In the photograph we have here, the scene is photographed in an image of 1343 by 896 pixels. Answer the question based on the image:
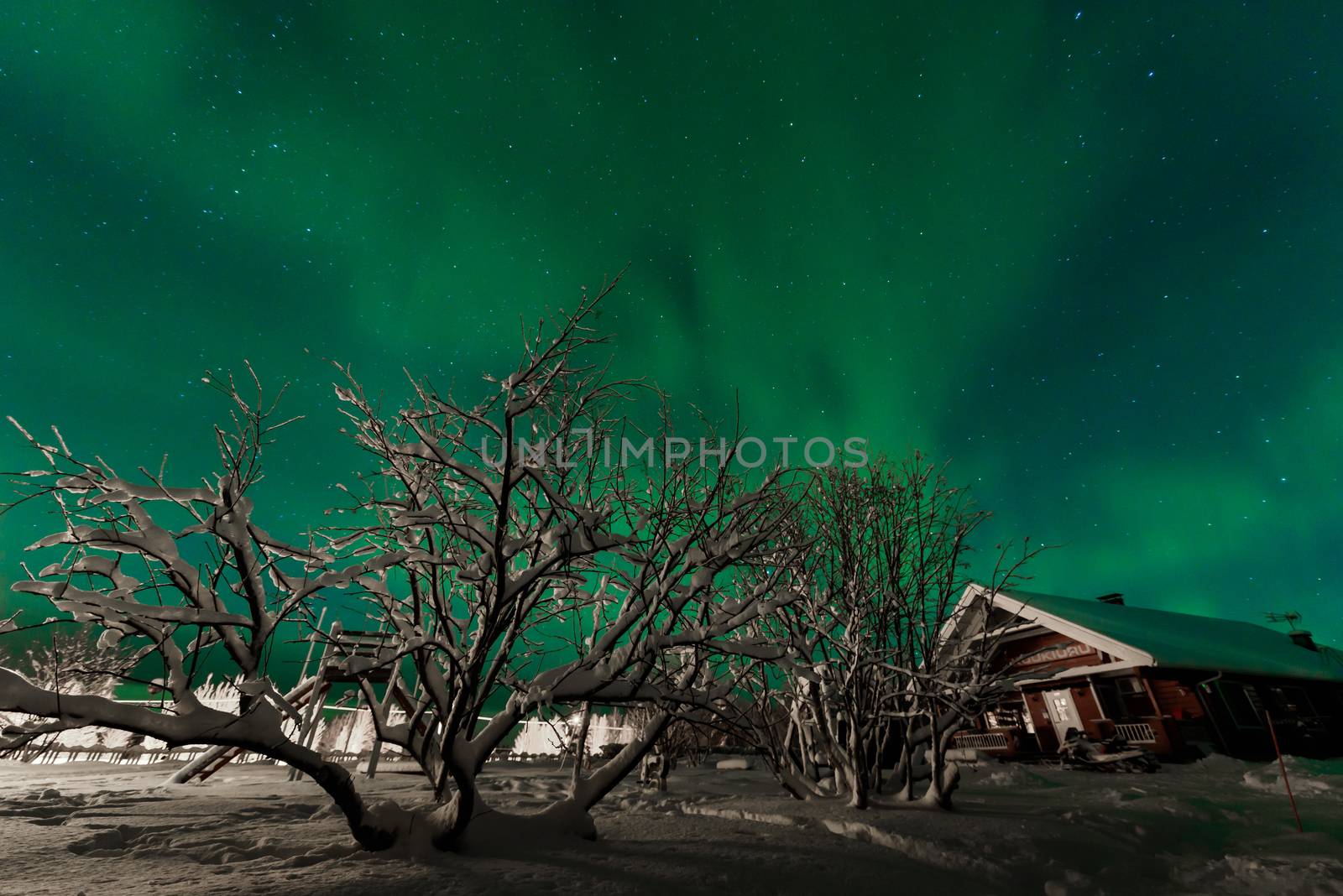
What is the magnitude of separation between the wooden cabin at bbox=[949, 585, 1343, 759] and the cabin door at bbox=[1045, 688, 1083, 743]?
29 mm

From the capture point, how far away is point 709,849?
15.1ft

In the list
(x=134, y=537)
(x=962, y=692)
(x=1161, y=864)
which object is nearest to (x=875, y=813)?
(x=962, y=692)

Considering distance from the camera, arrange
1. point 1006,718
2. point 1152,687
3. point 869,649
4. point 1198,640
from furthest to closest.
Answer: point 1006,718
point 1198,640
point 1152,687
point 869,649

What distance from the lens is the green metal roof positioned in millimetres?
16562

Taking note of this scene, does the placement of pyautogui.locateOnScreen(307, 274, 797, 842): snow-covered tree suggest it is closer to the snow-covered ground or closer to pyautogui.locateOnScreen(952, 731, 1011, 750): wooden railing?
the snow-covered ground

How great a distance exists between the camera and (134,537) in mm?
3582

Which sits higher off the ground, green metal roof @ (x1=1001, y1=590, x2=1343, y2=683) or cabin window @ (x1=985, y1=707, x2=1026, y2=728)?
green metal roof @ (x1=1001, y1=590, x2=1343, y2=683)

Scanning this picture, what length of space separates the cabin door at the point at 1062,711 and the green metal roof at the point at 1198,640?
285cm

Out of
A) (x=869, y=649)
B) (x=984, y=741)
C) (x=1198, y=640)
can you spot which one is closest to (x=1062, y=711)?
(x=984, y=741)

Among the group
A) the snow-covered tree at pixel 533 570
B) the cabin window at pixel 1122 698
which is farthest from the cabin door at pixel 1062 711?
the snow-covered tree at pixel 533 570

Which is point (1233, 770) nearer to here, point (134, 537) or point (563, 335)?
point (563, 335)

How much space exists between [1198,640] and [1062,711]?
5757 millimetres

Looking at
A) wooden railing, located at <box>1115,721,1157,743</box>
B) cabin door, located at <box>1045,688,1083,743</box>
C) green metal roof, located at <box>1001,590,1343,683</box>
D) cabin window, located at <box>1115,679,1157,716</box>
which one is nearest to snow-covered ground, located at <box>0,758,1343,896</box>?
wooden railing, located at <box>1115,721,1157,743</box>

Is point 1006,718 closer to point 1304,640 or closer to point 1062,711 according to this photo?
point 1062,711
